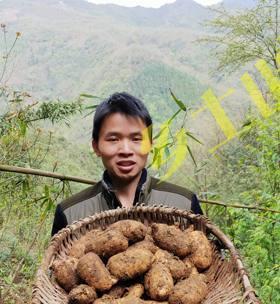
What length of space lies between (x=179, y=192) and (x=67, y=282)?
17.9 inches

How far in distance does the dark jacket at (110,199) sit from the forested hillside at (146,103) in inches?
3.0

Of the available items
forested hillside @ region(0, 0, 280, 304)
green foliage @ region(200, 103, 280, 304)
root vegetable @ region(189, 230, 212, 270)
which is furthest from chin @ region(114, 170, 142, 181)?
green foliage @ region(200, 103, 280, 304)

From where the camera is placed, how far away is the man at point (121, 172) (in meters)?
1.32

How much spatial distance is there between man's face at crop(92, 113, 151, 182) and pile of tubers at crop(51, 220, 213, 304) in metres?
0.16

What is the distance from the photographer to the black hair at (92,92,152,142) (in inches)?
54.5

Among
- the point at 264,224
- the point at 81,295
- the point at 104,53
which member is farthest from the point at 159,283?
the point at 104,53

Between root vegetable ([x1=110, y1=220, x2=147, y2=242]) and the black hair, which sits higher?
the black hair

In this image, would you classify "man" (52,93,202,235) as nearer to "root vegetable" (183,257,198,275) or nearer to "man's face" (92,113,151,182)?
"man's face" (92,113,151,182)

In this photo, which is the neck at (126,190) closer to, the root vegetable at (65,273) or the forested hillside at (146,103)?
the forested hillside at (146,103)

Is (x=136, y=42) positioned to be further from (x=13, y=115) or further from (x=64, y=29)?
(x=13, y=115)

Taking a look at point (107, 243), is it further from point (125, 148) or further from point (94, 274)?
point (125, 148)

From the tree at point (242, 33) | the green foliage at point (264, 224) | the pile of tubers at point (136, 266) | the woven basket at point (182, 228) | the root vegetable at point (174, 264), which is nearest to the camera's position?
the woven basket at point (182, 228)

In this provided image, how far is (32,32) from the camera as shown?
56.2m

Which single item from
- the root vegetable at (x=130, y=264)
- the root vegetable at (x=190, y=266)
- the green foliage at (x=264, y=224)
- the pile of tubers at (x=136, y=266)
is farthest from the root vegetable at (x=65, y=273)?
the green foliage at (x=264, y=224)
